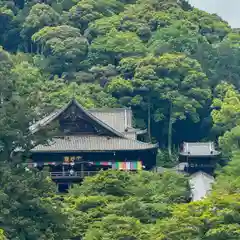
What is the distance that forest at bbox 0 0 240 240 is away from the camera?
3706 centimetres

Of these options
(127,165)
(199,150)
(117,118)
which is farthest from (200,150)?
(127,165)

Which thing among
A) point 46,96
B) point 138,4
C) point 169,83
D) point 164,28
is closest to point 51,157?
point 46,96

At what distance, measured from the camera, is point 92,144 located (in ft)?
174

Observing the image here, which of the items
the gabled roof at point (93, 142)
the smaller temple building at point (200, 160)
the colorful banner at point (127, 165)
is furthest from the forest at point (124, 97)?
the colorful banner at point (127, 165)

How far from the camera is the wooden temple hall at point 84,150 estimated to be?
173 ft

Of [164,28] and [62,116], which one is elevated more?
[164,28]

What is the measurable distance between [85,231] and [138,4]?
4129cm

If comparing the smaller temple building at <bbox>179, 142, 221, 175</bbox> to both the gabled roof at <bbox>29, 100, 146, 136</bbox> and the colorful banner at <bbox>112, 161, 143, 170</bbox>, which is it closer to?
the gabled roof at <bbox>29, 100, 146, 136</bbox>

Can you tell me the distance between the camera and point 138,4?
7856 cm

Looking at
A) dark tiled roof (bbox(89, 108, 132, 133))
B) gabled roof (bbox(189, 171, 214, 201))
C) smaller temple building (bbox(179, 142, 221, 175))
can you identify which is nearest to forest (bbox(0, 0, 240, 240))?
gabled roof (bbox(189, 171, 214, 201))

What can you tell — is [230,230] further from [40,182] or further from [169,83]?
[169,83]

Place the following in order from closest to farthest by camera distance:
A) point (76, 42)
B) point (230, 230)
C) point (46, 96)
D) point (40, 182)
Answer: point (230, 230), point (40, 182), point (46, 96), point (76, 42)

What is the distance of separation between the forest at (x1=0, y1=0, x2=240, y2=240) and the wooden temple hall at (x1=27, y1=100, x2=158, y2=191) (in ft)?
7.73

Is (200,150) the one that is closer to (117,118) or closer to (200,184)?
(117,118)
